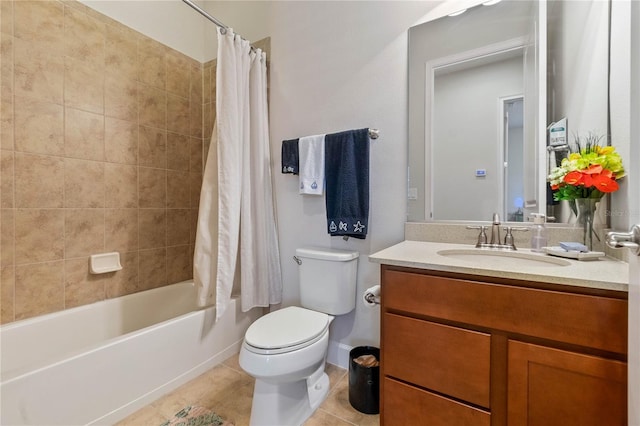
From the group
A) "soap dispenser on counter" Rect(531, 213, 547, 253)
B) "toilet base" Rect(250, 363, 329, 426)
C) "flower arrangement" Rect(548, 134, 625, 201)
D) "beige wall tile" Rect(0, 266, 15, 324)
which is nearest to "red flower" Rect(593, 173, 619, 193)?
"flower arrangement" Rect(548, 134, 625, 201)

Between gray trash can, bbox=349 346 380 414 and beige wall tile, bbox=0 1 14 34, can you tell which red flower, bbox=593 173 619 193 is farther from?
beige wall tile, bbox=0 1 14 34

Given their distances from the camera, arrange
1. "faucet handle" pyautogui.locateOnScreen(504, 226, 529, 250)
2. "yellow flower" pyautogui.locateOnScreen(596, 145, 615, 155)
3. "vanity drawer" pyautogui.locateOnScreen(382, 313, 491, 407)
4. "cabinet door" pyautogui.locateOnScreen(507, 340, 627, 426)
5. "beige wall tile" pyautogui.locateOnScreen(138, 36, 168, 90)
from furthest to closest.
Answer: "beige wall tile" pyautogui.locateOnScreen(138, 36, 168, 90), "faucet handle" pyautogui.locateOnScreen(504, 226, 529, 250), "yellow flower" pyautogui.locateOnScreen(596, 145, 615, 155), "vanity drawer" pyautogui.locateOnScreen(382, 313, 491, 407), "cabinet door" pyautogui.locateOnScreen(507, 340, 627, 426)

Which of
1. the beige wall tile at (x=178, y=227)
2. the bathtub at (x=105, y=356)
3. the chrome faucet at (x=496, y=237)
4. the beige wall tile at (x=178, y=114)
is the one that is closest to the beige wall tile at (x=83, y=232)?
the bathtub at (x=105, y=356)

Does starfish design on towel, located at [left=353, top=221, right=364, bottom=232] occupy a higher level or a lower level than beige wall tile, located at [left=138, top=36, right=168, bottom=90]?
lower

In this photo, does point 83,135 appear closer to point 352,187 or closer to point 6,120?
point 6,120

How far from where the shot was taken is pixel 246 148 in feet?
5.80

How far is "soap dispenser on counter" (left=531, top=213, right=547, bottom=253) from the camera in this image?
3.72 ft

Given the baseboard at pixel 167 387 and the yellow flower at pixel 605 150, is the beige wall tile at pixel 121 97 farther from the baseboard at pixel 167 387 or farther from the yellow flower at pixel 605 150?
the yellow flower at pixel 605 150

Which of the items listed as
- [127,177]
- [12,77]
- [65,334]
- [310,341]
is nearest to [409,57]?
[310,341]

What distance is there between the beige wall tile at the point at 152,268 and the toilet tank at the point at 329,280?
122cm

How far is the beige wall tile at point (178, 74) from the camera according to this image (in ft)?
7.08

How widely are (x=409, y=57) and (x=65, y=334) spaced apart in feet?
8.16

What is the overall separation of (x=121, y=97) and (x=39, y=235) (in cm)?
99

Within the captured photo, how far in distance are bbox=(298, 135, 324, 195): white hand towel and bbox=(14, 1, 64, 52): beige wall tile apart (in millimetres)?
1515
